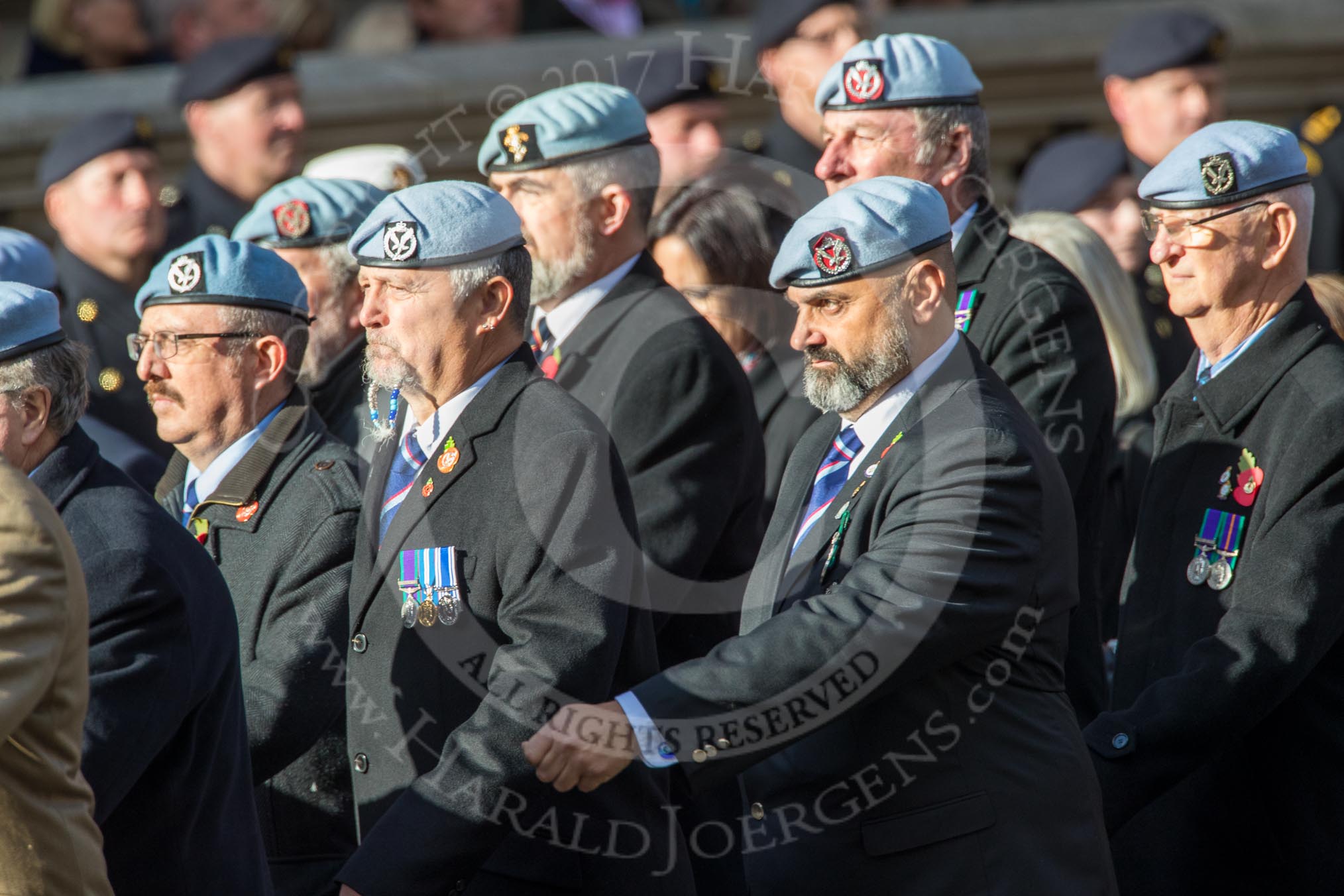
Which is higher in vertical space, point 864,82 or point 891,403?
point 864,82

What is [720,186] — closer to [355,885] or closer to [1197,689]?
[1197,689]

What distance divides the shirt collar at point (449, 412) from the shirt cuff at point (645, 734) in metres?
0.74

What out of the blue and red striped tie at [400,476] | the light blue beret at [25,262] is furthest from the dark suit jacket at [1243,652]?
the light blue beret at [25,262]

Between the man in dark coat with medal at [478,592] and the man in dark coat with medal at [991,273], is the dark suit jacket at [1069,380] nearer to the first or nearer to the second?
the man in dark coat with medal at [991,273]

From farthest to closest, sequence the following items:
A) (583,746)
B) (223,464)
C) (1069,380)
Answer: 1. (1069,380)
2. (223,464)
3. (583,746)

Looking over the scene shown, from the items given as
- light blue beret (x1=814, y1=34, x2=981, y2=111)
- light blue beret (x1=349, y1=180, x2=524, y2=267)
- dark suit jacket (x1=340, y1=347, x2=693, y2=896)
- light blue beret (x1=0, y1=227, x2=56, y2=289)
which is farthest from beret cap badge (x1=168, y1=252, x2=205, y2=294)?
light blue beret (x1=814, y1=34, x2=981, y2=111)

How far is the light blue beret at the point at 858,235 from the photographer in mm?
3754

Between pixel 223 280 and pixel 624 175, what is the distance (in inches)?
45.0

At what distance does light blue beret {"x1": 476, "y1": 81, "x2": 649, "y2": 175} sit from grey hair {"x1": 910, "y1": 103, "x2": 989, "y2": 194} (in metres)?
0.78

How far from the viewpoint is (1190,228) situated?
14.0 ft

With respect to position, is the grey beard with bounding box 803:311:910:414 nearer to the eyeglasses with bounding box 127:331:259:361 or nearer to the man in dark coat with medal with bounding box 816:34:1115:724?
the man in dark coat with medal with bounding box 816:34:1115:724

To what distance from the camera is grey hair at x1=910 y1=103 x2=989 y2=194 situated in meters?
5.03

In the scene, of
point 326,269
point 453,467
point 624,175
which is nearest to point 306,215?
point 326,269

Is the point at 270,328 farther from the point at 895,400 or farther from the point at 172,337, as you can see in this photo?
the point at 895,400
